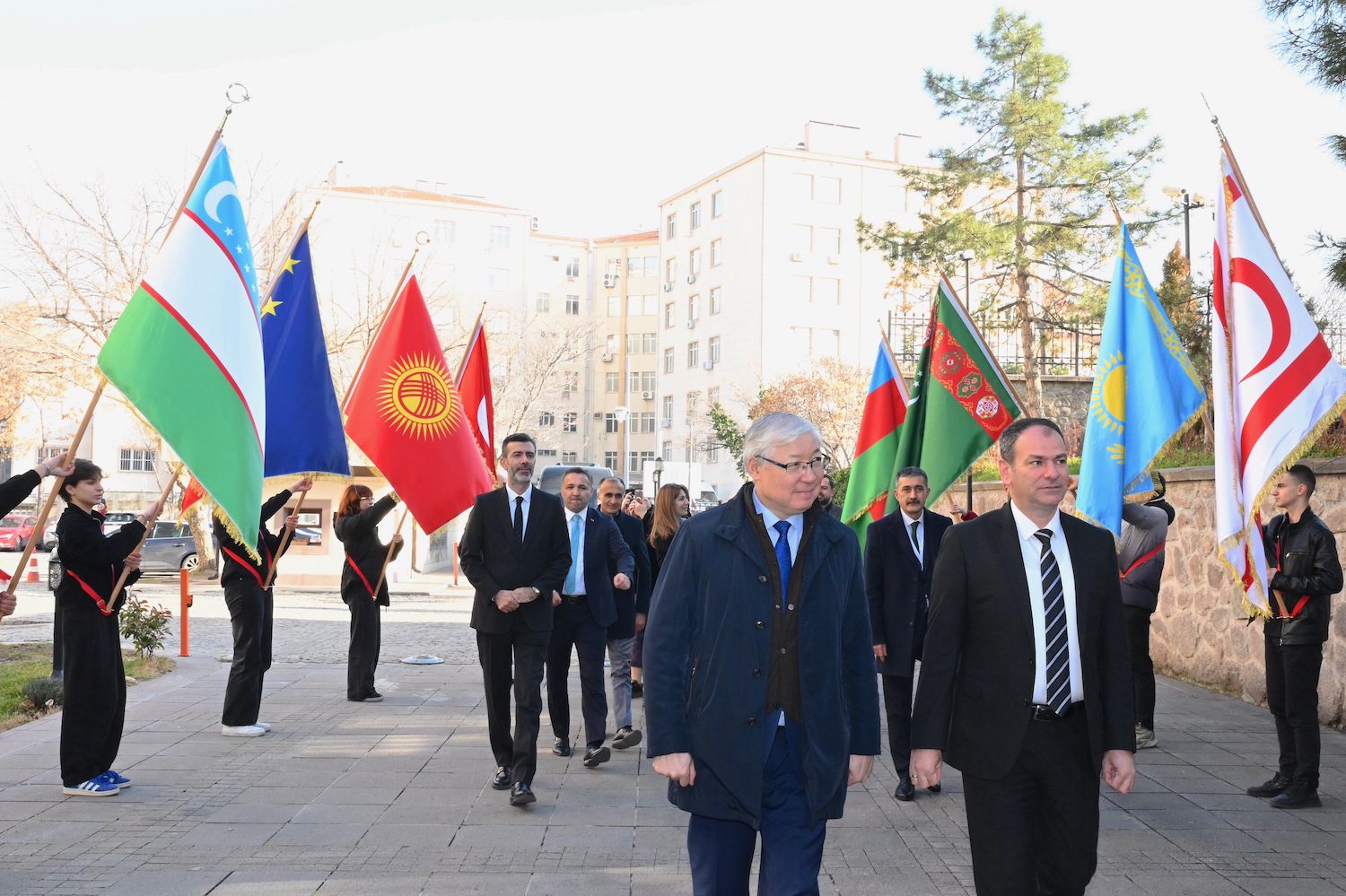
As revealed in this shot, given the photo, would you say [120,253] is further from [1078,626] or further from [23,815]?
[1078,626]

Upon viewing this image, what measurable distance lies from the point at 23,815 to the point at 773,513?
4.99 m

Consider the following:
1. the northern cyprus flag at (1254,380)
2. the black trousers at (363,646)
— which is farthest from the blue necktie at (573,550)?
the northern cyprus flag at (1254,380)

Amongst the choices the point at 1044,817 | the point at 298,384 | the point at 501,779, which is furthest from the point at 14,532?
the point at 1044,817

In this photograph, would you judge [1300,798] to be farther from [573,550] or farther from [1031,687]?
[573,550]

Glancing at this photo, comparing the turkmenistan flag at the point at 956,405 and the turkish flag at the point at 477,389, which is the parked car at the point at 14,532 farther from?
the turkmenistan flag at the point at 956,405

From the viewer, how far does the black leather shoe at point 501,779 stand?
7348 millimetres

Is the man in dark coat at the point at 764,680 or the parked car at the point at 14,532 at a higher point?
the man in dark coat at the point at 764,680

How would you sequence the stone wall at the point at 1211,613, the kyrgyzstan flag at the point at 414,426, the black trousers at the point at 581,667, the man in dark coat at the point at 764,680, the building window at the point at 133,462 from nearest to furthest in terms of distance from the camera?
the man in dark coat at the point at 764,680 → the black trousers at the point at 581,667 → the kyrgyzstan flag at the point at 414,426 → the stone wall at the point at 1211,613 → the building window at the point at 133,462

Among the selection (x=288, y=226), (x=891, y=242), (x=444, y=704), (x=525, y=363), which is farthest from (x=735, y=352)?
(x=444, y=704)

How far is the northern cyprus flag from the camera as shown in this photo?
6.73m

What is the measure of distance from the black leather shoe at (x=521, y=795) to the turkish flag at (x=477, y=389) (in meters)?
5.46

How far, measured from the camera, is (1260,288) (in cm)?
709

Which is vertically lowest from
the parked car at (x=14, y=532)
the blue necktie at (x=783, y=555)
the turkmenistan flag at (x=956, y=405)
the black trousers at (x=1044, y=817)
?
the parked car at (x=14, y=532)

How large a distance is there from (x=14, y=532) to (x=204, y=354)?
137 ft
